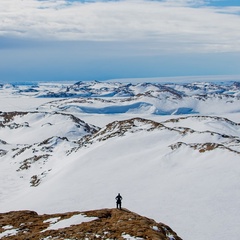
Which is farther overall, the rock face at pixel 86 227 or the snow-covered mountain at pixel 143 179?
the snow-covered mountain at pixel 143 179

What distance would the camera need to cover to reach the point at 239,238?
28.9 metres

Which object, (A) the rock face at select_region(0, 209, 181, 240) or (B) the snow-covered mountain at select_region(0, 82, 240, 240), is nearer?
(A) the rock face at select_region(0, 209, 181, 240)

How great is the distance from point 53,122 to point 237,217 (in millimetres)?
149651

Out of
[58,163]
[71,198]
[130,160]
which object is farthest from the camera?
[58,163]

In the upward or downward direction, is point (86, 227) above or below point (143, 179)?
above

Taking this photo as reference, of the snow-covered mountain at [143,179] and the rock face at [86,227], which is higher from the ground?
the rock face at [86,227]

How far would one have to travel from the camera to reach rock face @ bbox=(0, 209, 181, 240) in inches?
752

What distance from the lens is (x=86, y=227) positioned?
20.7 metres

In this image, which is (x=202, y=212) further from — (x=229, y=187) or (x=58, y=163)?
(x=58, y=163)

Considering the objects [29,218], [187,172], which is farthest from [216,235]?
[187,172]

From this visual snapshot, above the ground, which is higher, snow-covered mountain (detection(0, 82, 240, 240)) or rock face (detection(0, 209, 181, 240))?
rock face (detection(0, 209, 181, 240))

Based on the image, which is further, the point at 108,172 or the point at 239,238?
the point at 108,172

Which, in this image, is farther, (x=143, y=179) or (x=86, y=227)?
(x=143, y=179)

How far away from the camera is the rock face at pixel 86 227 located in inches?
752
